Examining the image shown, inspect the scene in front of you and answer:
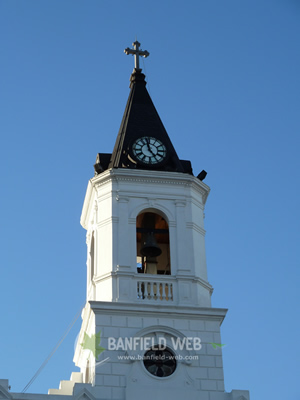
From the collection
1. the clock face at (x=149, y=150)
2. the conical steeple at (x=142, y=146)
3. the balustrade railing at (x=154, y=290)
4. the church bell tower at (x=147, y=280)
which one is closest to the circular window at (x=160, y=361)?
the church bell tower at (x=147, y=280)

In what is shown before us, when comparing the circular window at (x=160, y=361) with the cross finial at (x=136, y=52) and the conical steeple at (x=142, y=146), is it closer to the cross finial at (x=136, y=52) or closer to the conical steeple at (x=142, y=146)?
the conical steeple at (x=142, y=146)

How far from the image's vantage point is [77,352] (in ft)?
120

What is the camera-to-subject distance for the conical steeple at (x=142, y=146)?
3778cm

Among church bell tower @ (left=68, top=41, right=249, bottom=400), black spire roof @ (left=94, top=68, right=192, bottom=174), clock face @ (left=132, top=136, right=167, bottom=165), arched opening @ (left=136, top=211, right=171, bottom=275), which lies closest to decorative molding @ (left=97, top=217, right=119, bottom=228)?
church bell tower @ (left=68, top=41, right=249, bottom=400)

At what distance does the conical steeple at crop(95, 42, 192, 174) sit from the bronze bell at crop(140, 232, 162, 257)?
2653 mm

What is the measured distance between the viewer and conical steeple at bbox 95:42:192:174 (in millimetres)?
37781

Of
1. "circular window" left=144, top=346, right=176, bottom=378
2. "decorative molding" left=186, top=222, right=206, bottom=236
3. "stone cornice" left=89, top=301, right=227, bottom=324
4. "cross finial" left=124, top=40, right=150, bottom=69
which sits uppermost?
"cross finial" left=124, top=40, right=150, bottom=69

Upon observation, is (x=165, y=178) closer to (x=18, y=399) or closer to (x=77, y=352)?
(x=77, y=352)

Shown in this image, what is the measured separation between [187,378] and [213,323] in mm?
2257

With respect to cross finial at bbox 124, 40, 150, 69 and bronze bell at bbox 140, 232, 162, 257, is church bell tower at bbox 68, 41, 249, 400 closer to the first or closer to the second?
bronze bell at bbox 140, 232, 162, 257

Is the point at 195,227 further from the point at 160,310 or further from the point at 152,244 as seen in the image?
the point at 160,310

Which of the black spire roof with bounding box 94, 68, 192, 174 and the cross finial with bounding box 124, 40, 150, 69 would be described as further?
the cross finial with bounding box 124, 40, 150, 69

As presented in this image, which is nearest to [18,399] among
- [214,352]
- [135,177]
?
[214,352]

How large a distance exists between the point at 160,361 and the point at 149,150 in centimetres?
825
